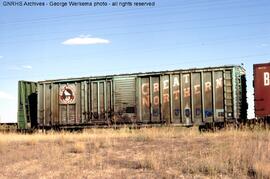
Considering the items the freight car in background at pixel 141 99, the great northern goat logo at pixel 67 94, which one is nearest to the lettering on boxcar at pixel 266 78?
the freight car in background at pixel 141 99

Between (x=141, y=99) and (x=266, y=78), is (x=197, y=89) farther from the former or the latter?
(x=266, y=78)

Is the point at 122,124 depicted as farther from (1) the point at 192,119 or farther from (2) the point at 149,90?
(1) the point at 192,119

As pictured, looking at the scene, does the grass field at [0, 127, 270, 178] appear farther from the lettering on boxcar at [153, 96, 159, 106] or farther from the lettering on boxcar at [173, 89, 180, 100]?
the lettering on boxcar at [153, 96, 159, 106]

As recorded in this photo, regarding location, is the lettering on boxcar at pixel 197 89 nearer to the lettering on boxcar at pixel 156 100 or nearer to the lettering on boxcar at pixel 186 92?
the lettering on boxcar at pixel 186 92

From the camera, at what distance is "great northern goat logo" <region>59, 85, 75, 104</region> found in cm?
2502

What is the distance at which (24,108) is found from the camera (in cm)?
Answer: 2692

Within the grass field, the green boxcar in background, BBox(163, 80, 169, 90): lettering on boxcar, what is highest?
BBox(163, 80, 169, 90): lettering on boxcar

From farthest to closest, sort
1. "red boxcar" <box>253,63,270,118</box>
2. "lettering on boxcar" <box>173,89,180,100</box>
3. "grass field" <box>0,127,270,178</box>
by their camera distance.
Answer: "lettering on boxcar" <box>173,89,180,100</box> → "red boxcar" <box>253,63,270,118</box> → "grass field" <box>0,127,270,178</box>

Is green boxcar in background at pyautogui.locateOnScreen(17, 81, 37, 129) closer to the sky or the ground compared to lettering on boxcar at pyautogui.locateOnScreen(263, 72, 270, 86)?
closer to the ground

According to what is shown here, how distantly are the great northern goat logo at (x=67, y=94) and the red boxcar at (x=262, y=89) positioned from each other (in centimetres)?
1057

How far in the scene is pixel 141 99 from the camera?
2280 centimetres

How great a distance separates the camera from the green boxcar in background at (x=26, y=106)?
26844 mm

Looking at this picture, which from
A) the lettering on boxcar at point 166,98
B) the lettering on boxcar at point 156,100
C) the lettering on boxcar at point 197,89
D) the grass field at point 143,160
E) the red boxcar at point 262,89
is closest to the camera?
the grass field at point 143,160

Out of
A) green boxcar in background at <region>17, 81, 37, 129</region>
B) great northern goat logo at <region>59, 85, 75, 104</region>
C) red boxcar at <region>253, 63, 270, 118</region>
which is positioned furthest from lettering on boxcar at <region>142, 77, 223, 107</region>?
green boxcar in background at <region>17, 81, 37, 129</region>
